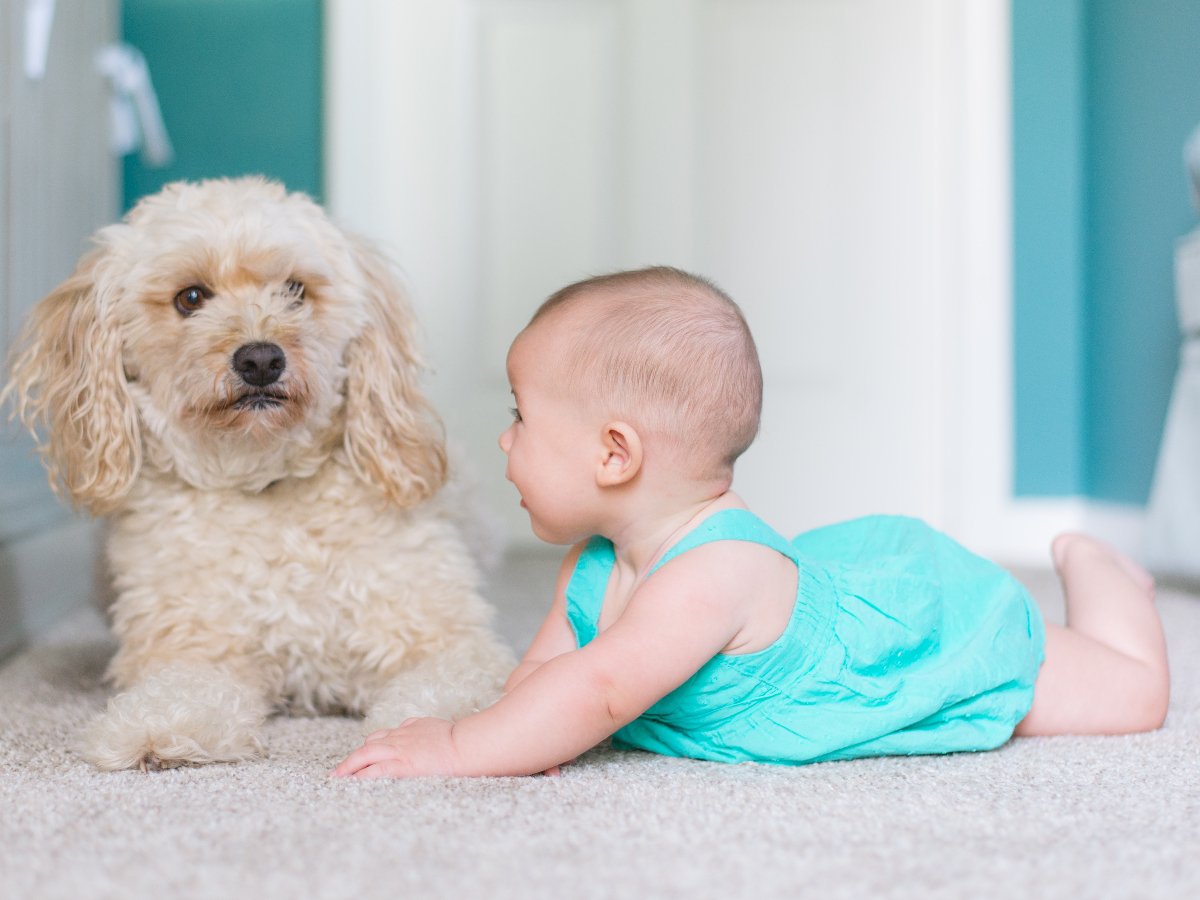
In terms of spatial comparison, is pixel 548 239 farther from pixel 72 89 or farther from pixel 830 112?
pixel 72 89

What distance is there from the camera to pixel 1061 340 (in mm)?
3629

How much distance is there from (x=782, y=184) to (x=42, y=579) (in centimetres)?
252

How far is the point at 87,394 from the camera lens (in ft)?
4.78

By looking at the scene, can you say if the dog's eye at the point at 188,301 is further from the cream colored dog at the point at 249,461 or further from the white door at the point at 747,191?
the white door at the point at 747,191

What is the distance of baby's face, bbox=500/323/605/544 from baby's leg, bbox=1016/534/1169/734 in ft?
1.82

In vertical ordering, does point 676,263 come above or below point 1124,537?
above

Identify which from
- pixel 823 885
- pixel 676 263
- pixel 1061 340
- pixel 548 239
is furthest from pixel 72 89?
pixel 1061 340

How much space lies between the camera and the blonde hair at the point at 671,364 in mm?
1132

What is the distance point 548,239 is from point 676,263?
42 cm

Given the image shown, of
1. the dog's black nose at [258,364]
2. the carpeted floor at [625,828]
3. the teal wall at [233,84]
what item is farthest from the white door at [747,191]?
the carpeted floor at [625,828]

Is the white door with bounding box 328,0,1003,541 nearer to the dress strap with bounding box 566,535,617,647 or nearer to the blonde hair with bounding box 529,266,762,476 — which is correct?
the dress strap with bounding box 566,535,617,647

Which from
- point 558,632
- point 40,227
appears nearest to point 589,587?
point 558,632

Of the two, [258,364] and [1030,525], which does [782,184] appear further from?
[258,364]

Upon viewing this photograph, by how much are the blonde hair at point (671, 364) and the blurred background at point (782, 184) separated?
101 inches
